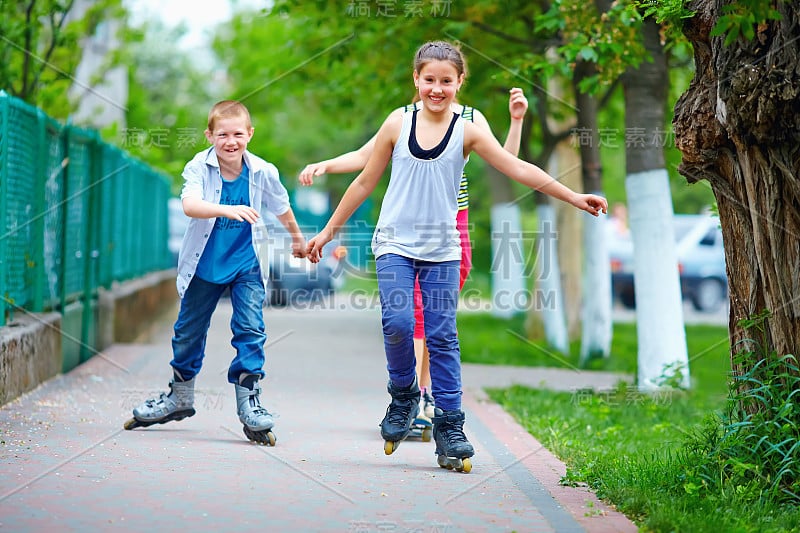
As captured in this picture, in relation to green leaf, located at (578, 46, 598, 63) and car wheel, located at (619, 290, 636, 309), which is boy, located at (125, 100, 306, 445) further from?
car wheel, located at (619, 290, 636, 309)

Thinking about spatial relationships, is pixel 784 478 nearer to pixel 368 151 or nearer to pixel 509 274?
pixel 368 151

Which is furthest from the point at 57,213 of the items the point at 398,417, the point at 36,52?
the point at 398,417

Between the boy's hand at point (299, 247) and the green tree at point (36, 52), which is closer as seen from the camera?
the boy's hand at point (299, 247)

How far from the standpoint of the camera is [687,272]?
80.2 ft

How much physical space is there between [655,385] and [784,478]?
4.55 meters

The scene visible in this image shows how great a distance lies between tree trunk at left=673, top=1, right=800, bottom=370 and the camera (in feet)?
15.5

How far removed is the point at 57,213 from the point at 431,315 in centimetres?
472

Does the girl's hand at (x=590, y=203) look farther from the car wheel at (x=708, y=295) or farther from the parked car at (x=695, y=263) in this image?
the car wheel at (x=708, y=295)

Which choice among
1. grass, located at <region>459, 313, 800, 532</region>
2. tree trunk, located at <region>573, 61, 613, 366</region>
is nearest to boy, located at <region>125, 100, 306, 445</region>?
grass, located at <region>459, 313, 800, 532</region>

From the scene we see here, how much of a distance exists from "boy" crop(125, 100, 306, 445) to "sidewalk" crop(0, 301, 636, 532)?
1.25ft

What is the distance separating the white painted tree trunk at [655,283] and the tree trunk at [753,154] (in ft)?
13.7

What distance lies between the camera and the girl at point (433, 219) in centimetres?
550

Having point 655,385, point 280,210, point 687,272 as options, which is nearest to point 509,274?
point 687,272

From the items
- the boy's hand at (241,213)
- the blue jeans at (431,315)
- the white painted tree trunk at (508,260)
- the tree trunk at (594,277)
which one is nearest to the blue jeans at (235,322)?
the boy's hand at (241,213)
